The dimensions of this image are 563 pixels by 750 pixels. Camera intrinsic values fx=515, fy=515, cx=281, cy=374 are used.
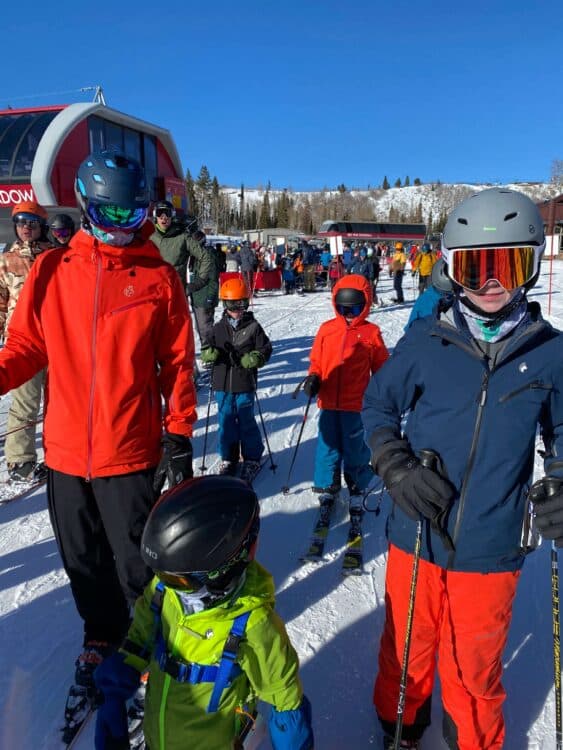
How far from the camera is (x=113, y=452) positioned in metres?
2.01

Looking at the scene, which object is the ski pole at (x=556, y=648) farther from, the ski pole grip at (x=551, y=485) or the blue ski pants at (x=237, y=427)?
the blue ski pants at (x=237, y=427)

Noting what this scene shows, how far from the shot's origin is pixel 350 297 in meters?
3.54

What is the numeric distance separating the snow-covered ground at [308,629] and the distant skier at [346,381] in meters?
0.40

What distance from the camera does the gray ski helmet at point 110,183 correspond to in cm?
190

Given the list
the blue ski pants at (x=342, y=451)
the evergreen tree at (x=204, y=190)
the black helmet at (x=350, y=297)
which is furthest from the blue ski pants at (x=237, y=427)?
the evergreen tree at (x=204, y=190)

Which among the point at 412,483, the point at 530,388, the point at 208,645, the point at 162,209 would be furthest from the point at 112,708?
the point at 162,209

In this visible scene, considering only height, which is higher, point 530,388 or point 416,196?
point 416,196

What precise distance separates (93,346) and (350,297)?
6.63ft

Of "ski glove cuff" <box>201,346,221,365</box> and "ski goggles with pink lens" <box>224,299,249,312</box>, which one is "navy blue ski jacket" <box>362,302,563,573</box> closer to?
"ski glove cuff" <box>201,346,221,365</box>

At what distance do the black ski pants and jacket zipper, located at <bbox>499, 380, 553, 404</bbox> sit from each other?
139cm

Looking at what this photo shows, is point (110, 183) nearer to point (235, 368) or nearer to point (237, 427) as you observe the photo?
point (235, 368)

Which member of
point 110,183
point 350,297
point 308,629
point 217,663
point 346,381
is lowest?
point 308,629

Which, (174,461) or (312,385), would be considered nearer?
(174,461)

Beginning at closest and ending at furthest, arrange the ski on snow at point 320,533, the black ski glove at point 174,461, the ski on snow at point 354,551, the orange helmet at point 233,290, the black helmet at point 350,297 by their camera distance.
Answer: the black ski glove at point 174,461 < the ski on snow at point 354,551 < the ski on snow at point 320,533 < the black helmet at point 350,297 < the orange helmet at point 233,290
